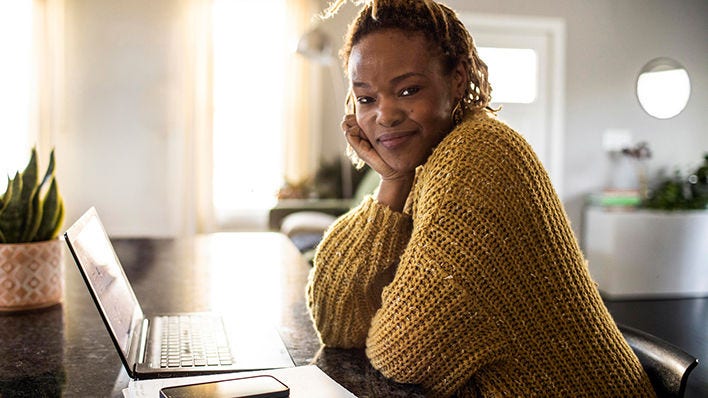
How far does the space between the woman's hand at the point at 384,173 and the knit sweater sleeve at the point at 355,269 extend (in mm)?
23

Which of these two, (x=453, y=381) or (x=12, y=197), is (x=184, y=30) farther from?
(x=453, y=381)

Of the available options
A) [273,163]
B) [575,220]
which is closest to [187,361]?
[273,163]

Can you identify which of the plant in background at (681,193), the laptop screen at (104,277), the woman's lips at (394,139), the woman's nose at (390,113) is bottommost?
the plant in background at (681,193)

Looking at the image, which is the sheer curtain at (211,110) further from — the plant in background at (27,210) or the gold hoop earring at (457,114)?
the gold hoop earring at (457,114)

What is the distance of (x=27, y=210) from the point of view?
124cm

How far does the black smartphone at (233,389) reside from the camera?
68 centimetres

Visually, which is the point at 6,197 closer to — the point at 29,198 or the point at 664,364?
the point at 29,198

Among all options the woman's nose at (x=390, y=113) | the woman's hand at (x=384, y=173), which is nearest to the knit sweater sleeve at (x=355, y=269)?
the woman's hand at (x=384, y=173)

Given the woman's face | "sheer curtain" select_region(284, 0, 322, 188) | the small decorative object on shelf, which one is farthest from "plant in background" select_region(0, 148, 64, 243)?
the small decorative object on shelf

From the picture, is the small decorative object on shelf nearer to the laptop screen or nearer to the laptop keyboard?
the laptop keyboard

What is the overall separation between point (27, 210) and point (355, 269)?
2.31ft

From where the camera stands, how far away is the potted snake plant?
1.21 m

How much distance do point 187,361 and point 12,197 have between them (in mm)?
579

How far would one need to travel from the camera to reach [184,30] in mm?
4824
